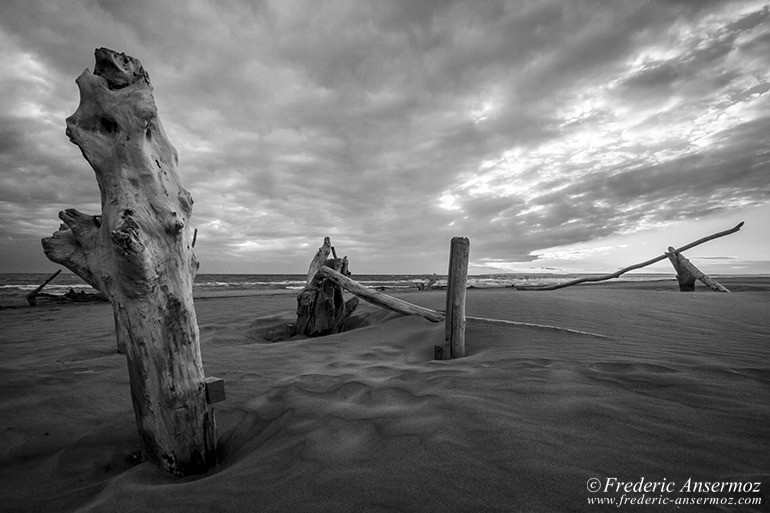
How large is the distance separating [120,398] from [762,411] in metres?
5.02

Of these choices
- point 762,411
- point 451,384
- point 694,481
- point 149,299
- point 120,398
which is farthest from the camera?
point 120,398

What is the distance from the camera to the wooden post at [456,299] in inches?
171

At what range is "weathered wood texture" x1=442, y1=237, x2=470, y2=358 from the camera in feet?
14.3

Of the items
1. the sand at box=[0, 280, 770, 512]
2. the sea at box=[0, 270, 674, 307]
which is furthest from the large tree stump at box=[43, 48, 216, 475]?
the sea at box=[0, 270, 674, 307]

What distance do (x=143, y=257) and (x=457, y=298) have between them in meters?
3.50

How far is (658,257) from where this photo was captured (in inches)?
356

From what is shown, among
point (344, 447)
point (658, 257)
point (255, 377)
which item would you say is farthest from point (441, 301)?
point (344, 447)

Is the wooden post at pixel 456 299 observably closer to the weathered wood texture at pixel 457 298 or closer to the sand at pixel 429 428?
the weathered wood texture at pixel 457 298

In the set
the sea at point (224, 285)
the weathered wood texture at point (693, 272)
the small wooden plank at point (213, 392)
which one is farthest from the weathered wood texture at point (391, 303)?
the sea at point (224, 285)

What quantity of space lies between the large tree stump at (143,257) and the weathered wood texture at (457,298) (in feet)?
9.61

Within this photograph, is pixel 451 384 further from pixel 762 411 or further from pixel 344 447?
pixel 762 411

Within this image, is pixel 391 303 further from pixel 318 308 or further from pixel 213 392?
pixel 213 392

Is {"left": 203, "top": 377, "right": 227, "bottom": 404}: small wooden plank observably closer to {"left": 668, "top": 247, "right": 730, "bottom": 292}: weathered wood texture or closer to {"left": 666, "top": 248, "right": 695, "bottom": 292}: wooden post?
{"left": 668, "top": 247, "right": 730, "bottom": 292}: weathered wood texture

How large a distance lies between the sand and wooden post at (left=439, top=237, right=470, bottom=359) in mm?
386
